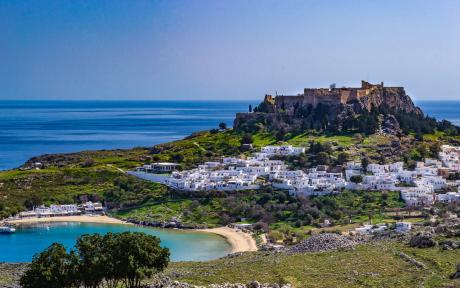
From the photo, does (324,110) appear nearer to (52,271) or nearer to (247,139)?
(247,139)

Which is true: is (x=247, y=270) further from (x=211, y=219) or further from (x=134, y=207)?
(x=134, y=207)

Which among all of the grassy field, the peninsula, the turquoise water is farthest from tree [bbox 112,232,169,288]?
the turquoise water

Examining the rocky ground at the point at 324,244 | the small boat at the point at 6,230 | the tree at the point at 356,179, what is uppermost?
the tree at the point at 356,179

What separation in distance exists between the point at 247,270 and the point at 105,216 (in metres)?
32.3

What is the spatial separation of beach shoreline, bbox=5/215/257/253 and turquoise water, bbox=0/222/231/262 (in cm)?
65

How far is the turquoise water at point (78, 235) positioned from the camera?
156 ft

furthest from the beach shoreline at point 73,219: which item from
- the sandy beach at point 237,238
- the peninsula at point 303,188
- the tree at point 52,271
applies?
the tree at point 52,271

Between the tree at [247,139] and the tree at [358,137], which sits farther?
the tree at [247,139]

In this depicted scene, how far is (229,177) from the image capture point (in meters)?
67.3

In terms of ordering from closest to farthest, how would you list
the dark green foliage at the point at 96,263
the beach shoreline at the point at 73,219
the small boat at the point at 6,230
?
1. the dark green foliage at the point at 96,263
2. the small boat at the point at 6,230
3. the beach shoreline at the point at 73,219

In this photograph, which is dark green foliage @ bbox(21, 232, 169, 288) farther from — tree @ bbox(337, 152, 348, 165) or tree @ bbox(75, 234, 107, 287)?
tree @ bbox(337, 152, 348, 165)

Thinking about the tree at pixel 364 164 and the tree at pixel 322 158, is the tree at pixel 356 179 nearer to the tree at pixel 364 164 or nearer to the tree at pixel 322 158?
the tree at pixel 364 164

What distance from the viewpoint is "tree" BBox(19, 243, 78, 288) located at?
2548cm

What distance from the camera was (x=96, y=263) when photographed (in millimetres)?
26328
